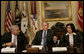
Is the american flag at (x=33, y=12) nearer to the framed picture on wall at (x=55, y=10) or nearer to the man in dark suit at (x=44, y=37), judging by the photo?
the framed picture on wall at (x=55, y=10)

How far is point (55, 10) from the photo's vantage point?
20.5ft

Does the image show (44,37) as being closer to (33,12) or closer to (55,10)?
(33,12)

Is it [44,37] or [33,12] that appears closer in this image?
[44,37]

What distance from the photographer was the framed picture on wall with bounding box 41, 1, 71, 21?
6.16 m

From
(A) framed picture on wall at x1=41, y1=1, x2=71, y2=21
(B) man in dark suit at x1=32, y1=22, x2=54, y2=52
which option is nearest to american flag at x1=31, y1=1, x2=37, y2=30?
(A) framed picture on wall at x1=41, y1=1, x2=71, y2=21

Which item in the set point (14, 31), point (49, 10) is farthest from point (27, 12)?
point (14, 31)

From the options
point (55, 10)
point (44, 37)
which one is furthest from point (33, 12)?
point (44, 37)

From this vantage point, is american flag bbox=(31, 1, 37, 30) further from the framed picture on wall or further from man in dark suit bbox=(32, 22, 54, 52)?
man in dark suit bbox=(32, 22, 54, 52)

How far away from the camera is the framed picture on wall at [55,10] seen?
20.2 feet

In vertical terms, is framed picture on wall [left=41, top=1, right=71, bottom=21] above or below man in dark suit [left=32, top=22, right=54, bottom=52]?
above

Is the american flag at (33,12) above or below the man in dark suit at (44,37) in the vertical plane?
above

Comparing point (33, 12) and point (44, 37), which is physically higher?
point (33, 12)

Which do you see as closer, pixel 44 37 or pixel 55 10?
pixel 44 37

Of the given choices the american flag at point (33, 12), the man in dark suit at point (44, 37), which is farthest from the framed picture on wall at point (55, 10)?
the man in dark suit at point (44, 37)
